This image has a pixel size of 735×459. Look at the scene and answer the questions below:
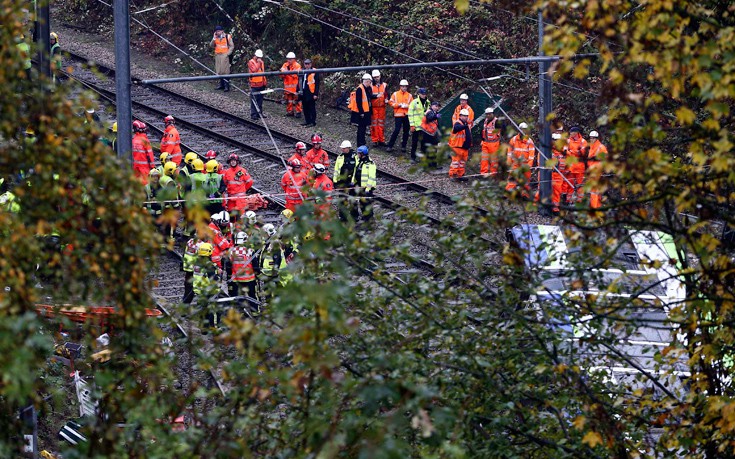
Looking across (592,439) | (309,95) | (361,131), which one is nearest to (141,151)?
(361,131)

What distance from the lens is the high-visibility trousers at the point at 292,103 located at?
26353 millimetres

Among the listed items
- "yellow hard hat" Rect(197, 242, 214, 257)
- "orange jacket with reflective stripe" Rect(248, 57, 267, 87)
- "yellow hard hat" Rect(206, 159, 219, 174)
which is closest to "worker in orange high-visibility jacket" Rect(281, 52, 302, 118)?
"orange jacket with reflective stripe" Rect(248, 57, 267, 87)

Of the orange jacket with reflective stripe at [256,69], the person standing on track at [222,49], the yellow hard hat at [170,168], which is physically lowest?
the yellow hard hat at [170,168]

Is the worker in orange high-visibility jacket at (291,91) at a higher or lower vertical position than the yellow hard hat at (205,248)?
higher

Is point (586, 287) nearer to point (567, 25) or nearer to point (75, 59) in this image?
point (567, 25)

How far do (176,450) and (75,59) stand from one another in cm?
Answer: 2559

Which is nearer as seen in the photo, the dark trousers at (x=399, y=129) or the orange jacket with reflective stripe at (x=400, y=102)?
the orange jacket with reflective stripe at (x=400, y=102)

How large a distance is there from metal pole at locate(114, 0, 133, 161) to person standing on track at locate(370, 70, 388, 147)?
12.0 m

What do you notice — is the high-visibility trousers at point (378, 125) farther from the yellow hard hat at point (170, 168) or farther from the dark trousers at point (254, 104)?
the yellow hard hat at point (170, 168)

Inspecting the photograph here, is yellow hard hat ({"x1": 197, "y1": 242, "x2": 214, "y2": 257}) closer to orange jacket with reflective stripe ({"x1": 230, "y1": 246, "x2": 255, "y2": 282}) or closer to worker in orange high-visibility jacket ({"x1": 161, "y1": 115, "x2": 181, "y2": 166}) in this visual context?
orange jacket with reflective stripe ({"x1": 230, "y1": 246, "x2": 255, "y2": 282})

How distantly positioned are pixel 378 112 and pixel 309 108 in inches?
81.5

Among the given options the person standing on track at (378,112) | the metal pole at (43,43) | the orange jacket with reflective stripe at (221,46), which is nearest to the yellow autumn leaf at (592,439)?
the metal pole at (43,43)

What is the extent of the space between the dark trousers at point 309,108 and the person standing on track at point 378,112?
1680 millimetres

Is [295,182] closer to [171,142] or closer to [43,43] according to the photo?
[171,142]
